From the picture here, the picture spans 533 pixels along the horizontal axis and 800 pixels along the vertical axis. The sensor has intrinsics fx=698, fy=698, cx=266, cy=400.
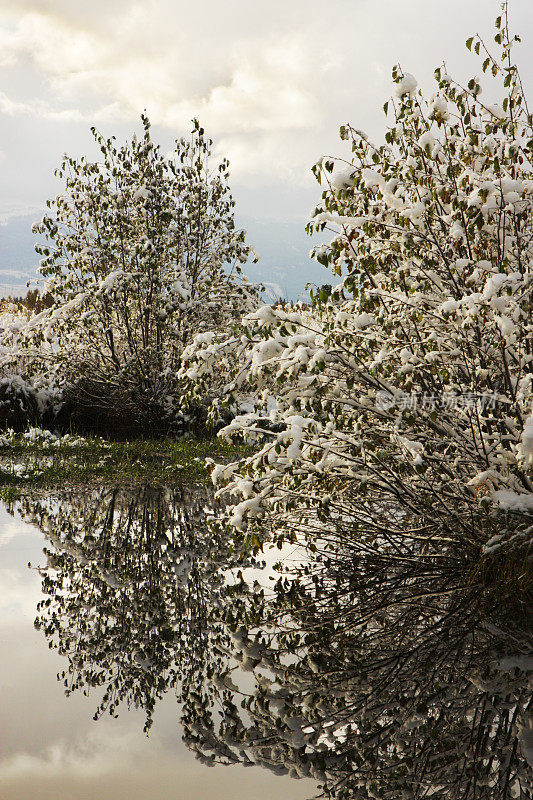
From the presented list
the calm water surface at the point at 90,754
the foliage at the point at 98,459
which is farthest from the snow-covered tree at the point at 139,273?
the calm water surface at the point at 90,754

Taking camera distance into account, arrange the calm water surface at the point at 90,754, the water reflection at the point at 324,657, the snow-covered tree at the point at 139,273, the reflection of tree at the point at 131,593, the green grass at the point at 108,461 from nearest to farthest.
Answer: the calm water surface at the point at 90,754, the water reflection at the point at 324,657, the reflection of tree at the point at 131,593, the green grass at the point at 108,461, the snow-covered tree at the point at 139,273

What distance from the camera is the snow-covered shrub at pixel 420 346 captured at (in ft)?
15.5

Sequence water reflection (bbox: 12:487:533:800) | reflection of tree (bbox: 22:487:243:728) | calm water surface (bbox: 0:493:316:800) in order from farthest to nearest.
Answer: reflection of tree (bbox: 22:487:243:728) < water reflection (bbox: 12:487:533:800) < calm water surface (bbox: 0:493:316:800)

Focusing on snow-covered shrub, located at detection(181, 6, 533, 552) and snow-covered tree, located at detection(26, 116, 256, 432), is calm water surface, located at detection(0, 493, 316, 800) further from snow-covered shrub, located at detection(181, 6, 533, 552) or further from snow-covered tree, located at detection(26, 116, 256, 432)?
snow-covered tree, located at detection(26, 116, 256, 432)

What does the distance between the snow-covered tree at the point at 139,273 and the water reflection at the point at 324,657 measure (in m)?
8.40

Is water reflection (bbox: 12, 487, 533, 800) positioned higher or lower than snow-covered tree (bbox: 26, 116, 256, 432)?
lower

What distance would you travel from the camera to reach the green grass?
1069 centimetres

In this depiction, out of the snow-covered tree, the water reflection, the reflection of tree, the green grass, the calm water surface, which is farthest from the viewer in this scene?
the snow-covered tree

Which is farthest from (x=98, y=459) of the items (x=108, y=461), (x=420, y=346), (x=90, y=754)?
(x=90, y=754)

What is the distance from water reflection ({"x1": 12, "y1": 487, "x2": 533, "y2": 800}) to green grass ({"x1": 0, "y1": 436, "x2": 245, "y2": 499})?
12.2ft

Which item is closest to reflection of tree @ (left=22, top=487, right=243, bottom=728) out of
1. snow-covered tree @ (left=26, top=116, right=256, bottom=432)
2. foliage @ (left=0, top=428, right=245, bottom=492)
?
foliage @ (left=0, top=428, right=245, bottom=492)

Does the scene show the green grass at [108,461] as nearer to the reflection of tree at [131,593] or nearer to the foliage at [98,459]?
the foliage at [98,459]

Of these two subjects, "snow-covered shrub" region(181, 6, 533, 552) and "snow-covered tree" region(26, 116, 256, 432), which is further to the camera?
"snow-covered tree" region(26, 116, 256, 432)

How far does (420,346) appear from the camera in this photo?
5.31 metres
